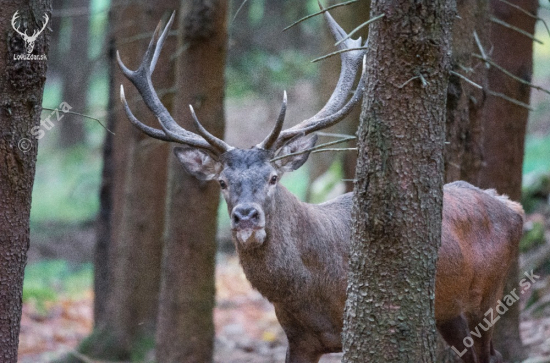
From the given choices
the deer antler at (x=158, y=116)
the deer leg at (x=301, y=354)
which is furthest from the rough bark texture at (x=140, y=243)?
the deer leg at (x=301, y=354)

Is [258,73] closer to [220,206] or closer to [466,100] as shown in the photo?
[220,206]

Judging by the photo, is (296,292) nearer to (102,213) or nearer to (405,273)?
(405,273)

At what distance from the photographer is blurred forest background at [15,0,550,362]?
39.7ft

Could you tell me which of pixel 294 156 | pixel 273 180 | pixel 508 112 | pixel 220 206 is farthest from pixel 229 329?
pixel 273 180

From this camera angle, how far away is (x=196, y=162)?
7215mm

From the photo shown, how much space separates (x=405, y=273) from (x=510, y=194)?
4.74 metres

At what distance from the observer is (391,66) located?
4547 mm

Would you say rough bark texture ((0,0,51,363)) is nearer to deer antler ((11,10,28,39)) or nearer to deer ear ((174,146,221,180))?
deer antler ((11,10,28,39))

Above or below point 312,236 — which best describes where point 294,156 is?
above

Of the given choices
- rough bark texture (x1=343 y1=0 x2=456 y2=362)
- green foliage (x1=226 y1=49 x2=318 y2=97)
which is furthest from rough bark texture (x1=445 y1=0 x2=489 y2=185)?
green foliage (x1=226 y1=49 x2=318 y2=97)

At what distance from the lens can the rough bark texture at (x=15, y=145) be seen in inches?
192

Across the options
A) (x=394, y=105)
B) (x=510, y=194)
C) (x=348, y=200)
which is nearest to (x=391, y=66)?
(x=394, y=105)
